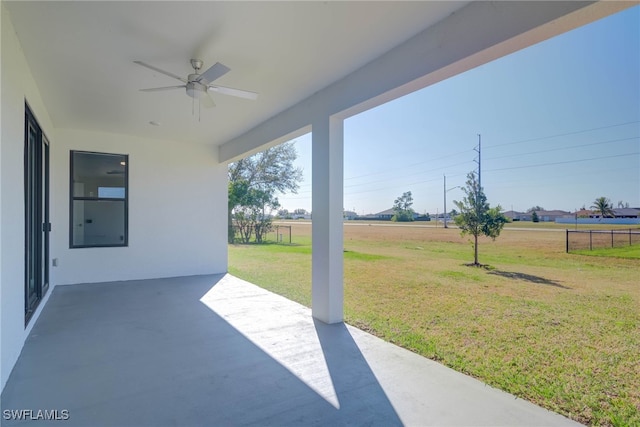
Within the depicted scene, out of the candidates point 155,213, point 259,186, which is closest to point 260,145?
point 155,213

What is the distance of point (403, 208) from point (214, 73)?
17.5 ft

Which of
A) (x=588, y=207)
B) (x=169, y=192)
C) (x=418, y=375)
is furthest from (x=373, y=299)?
(x=169, y=192)

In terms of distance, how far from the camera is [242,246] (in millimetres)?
11539

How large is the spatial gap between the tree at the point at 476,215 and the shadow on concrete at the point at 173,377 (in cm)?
403

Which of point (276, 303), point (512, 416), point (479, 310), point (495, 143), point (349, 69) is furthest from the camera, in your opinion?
point (495, 143)

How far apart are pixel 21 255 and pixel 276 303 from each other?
2.68 metres

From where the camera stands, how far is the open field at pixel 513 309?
2.32 metres

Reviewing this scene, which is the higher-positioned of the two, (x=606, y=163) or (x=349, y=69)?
(x=349, y=69)

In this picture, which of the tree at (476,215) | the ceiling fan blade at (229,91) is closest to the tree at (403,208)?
the tree at (476,215)

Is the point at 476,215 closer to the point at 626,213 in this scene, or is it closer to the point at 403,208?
the point at 403,208

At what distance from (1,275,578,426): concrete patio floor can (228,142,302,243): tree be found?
8.24 meters

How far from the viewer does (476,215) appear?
20.6 ft

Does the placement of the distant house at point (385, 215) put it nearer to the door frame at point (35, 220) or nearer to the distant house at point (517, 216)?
the distant house at point (517, 216)

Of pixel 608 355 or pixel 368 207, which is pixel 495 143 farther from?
pixel 608 355
